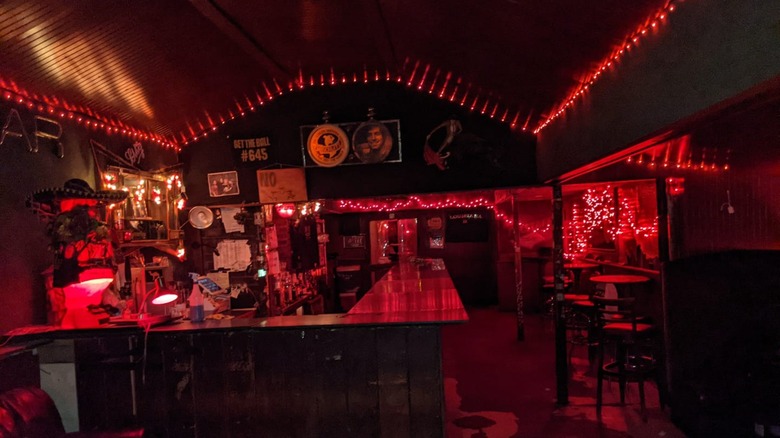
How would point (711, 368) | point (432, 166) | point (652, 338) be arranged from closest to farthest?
point (711, 368)
point (652, 338)
point (432, 166)

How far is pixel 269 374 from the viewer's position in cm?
331

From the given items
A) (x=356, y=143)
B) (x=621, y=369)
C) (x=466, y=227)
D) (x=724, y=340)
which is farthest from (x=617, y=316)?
(x=466, y=227)

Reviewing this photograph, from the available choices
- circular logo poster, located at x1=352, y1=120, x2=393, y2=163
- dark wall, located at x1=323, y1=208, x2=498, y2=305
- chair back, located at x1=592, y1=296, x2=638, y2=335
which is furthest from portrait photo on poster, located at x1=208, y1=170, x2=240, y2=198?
dark wall, located at x1=323, y1=208, x2=498, y2=305

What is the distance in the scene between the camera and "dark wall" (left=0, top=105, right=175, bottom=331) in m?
3.56

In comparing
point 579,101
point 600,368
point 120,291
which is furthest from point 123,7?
point 600,368

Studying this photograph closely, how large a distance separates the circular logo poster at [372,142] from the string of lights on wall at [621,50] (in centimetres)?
201

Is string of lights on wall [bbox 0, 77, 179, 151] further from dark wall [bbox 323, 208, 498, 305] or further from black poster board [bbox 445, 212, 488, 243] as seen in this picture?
black poster board [bbox 445, 212, 488, 243]

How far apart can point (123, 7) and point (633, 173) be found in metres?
5.68

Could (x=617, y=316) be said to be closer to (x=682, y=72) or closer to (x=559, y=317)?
(x=559, y=317)

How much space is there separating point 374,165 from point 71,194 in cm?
328

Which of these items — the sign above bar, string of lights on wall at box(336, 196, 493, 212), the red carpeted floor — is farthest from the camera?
string of lights on wall at box(336, 196, 493, 212)

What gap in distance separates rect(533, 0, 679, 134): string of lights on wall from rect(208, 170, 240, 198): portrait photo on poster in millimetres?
3959

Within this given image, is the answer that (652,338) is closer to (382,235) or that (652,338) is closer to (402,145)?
(402,145)

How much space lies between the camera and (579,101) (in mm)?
4078
